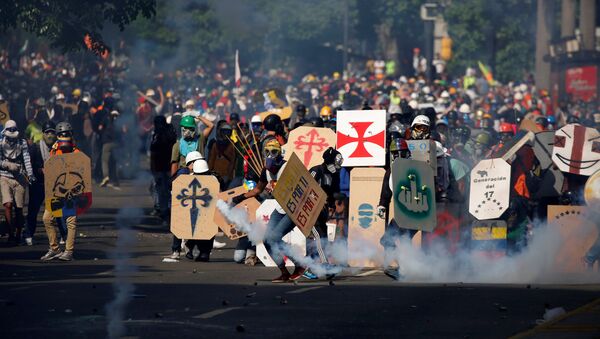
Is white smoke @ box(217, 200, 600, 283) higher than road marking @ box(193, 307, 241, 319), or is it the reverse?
white smoke @ box(217, 200, 600, 283)

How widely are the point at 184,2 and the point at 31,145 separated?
20.5 meters

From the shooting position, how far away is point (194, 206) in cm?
1856

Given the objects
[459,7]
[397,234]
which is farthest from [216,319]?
[459,7]

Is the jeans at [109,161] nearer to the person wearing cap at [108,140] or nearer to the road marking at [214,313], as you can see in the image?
the person wearing cap at [108,140]

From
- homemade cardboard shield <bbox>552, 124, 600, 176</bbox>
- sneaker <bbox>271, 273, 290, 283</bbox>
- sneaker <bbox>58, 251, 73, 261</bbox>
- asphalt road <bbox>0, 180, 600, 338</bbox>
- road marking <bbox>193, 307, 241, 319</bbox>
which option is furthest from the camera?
sneaker <bbox>58, 251, 73, 261</bbox>

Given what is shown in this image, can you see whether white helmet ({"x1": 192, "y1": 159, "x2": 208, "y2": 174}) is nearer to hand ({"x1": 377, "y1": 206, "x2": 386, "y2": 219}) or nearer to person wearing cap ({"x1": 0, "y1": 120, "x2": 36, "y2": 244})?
person wearing cap ({"x1": 0, "y1": 120, "x2": 36, "y2": 244})

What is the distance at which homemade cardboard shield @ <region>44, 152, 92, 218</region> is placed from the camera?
18.6 meters

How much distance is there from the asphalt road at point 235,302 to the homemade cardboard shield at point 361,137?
5.71 feet

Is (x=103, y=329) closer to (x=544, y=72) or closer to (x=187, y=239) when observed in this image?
(x=187, y=239)

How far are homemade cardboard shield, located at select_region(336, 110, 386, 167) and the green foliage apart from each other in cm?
4468

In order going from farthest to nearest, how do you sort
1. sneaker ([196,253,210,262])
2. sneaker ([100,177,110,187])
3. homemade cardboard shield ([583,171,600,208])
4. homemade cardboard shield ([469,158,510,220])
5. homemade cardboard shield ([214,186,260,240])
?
1. sneaker ([100,177,110,187])
2. sneaker ([196,253,210,262])
3. homemade cardboard shield ([214,186,260,240])
4. homemade cardboard shield ([469,158,510,220])
5. homemade cardboard shield ([583,171,600,208])

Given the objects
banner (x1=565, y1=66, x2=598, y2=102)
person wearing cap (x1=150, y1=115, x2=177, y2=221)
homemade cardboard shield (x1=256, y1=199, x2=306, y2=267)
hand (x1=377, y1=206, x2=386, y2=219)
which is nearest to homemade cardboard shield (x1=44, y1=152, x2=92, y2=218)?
homemade cardboard shield (x1=256, y1=199, x2=306, y2=267)

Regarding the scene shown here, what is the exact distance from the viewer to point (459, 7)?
66.0 m

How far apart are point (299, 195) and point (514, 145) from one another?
3439mm
